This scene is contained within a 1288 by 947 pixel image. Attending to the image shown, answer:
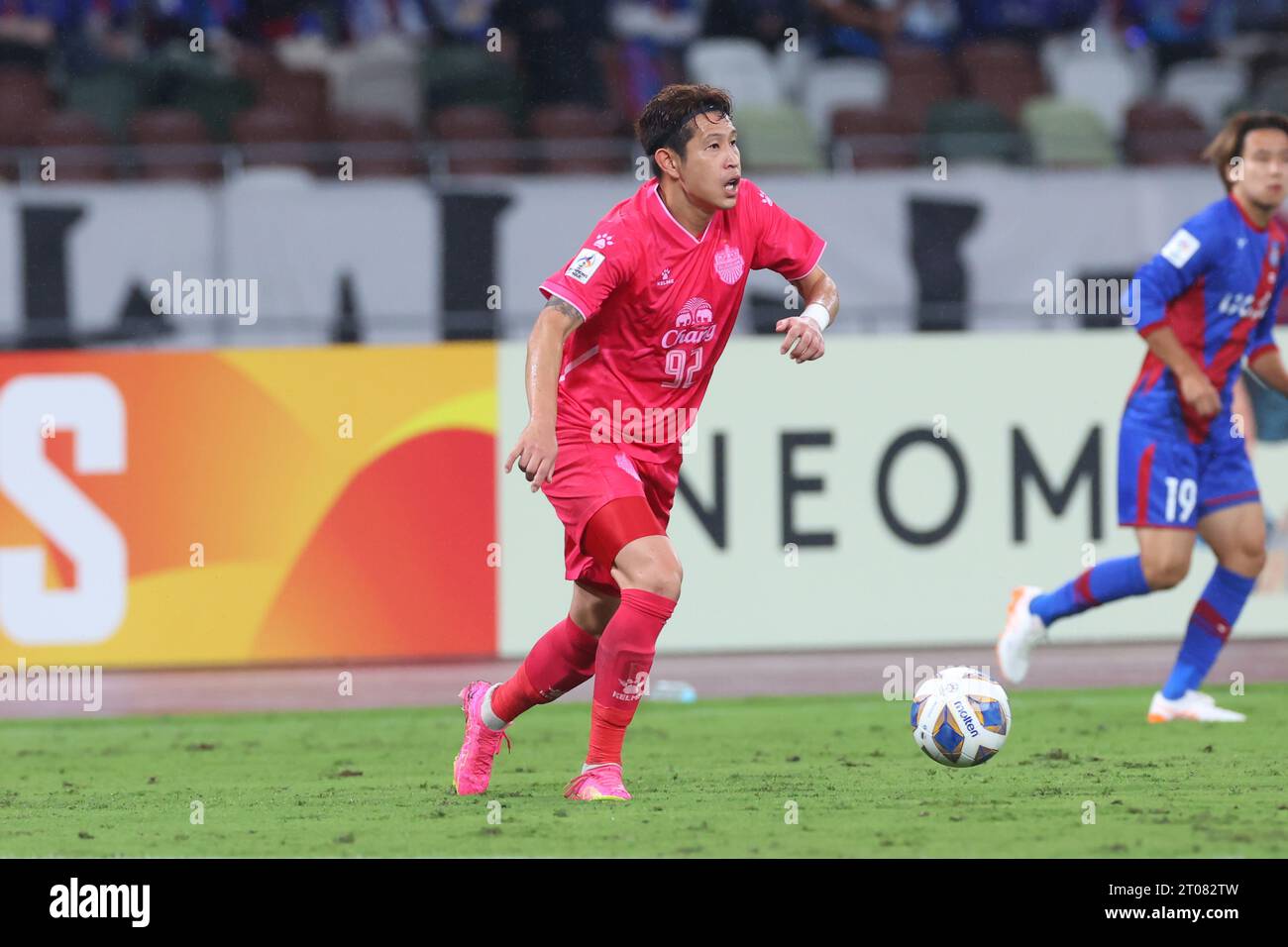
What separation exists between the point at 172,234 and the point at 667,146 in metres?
5.28

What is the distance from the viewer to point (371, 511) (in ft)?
32.7

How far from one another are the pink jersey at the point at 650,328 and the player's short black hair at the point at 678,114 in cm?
18

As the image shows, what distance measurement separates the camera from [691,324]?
6.18m

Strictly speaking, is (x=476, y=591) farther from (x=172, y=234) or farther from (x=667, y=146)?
(x=667, y=146)

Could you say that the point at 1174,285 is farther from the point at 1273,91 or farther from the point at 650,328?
the point at 1273,91

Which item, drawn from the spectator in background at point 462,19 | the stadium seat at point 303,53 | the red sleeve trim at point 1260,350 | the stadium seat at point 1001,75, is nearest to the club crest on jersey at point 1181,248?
the red sleeve trim at point 1260,350

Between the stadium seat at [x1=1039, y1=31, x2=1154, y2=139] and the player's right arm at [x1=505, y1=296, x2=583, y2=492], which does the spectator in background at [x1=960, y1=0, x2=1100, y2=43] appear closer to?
the stadium seat at [x1=1039, y1=31, x2=1154, y2=139]

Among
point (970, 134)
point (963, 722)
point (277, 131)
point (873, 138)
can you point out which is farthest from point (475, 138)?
point (963, 722)

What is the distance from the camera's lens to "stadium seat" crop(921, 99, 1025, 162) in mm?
12500

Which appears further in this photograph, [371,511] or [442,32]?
[442,32]

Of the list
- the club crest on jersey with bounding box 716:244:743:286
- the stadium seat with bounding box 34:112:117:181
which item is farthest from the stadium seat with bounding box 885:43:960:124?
the club crest on jersey with bounding box 716:244:743:286

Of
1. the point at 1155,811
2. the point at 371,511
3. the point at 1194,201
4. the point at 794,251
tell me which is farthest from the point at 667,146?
the point at 1194,201

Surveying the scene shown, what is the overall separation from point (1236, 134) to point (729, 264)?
8.52 feet

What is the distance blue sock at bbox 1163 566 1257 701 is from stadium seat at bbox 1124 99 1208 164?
5.22 metres
